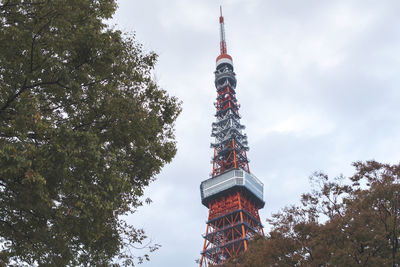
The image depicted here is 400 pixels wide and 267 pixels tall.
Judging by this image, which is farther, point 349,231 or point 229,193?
point 229,193

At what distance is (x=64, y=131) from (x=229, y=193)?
5472cm

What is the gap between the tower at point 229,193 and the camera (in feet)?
181

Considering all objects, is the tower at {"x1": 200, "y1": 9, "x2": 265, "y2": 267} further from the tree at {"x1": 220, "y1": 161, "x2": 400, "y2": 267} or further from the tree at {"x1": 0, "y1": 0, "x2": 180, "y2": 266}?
the tree at {"x1": 0, "y1": 0, "x2": 180, "y2": 266}

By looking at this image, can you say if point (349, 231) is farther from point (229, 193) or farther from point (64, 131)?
point (229, 193)

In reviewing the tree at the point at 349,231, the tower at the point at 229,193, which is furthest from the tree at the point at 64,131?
the tower at the point at 229,193

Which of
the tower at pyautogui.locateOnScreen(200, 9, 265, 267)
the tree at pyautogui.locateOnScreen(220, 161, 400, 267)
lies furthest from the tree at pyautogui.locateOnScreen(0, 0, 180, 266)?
the tower at pyautogui.locateOnScreen(200, 9, 265, 267)

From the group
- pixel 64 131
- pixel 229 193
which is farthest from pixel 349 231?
pixel 229 193

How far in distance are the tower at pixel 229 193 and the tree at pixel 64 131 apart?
4540cm

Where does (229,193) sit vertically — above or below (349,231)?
above

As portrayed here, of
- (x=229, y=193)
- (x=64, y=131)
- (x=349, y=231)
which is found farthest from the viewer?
(x=229, y=193)

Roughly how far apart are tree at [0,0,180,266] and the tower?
45.4 m

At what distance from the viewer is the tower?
55281 mm

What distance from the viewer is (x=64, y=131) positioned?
719cm

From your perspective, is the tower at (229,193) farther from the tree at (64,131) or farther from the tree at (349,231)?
the tree at (64,131)
